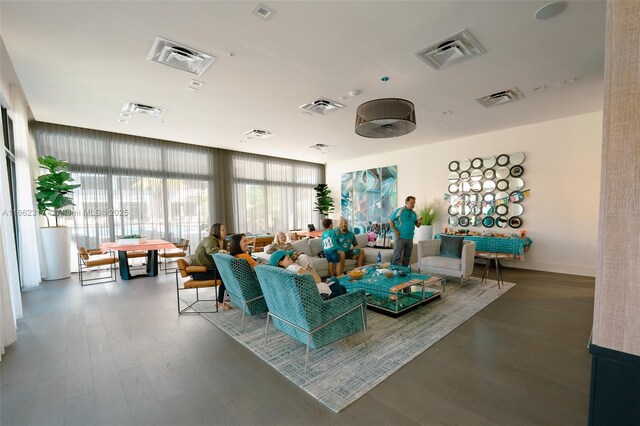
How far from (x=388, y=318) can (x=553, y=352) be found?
1601mm

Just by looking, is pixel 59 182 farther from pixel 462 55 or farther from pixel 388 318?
pixel 462 55

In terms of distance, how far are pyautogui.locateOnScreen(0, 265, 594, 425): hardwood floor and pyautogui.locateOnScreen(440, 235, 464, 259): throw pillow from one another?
158cm

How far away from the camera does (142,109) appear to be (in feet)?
16.3

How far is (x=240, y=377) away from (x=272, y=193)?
763 cm

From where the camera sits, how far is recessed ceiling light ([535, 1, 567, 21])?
2490 mm

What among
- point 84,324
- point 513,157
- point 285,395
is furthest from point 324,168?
point 285,395

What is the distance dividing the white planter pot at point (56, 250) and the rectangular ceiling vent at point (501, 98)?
8.30 m

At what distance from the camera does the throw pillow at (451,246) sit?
516 centimetres

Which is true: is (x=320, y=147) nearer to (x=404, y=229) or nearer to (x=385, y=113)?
(x=404, y=229)

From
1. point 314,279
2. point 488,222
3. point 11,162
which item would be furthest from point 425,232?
point 11,162

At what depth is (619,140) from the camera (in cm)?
104

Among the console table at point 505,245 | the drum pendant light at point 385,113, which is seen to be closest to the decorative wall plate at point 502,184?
the console table at point 505,245

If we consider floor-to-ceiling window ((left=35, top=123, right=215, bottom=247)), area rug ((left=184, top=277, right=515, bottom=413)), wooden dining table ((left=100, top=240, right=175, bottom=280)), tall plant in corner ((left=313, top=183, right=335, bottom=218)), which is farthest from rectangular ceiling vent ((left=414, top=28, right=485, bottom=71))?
tall plant in corner ((left=313, top=183, right=335, bottom=218))

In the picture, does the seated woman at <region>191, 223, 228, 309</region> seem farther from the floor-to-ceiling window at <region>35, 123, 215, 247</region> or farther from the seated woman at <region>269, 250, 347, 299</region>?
the floor-to-ceiling window at <region>35, 123, 215, 247</region>
